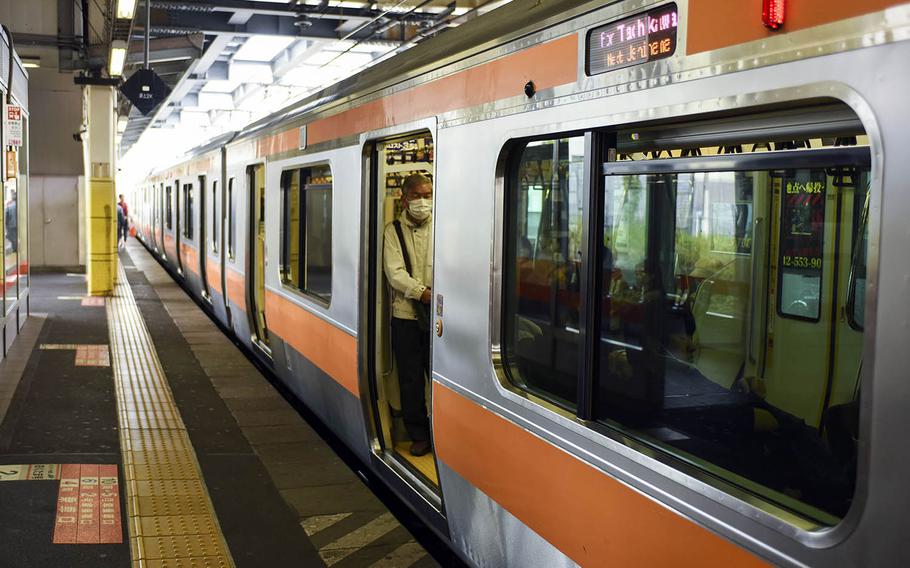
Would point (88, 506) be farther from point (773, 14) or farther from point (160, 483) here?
point (773, 14)

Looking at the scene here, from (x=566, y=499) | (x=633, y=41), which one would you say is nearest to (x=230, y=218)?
(x=566, y=499)

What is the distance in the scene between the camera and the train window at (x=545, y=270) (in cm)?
331

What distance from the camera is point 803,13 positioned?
2.25 meters

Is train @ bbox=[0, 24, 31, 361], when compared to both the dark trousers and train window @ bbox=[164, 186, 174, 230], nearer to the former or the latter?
the dark trousers

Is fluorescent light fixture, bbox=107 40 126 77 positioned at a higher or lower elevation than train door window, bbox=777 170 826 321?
higher

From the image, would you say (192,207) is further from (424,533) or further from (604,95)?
(604,95)

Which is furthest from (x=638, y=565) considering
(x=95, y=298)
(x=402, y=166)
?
(x=95, y=298)

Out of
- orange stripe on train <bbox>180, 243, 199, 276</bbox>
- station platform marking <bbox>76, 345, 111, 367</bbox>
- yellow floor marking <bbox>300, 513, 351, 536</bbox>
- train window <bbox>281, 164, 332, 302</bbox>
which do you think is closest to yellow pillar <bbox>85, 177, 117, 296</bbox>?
orange stripe on train <bbox>180, 243, 199, 276</bbox>

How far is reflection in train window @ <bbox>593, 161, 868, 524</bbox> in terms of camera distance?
2430mm

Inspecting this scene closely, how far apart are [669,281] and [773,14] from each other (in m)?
0.87

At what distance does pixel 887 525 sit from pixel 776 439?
0.58m

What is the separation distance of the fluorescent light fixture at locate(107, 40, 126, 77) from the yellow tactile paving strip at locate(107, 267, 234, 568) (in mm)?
5152

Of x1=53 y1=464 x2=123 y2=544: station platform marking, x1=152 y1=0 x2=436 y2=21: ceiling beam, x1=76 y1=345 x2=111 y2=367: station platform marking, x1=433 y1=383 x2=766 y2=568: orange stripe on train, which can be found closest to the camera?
x1=433 y1=383 x2=766 y2=568: orange stripe on train

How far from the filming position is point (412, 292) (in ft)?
17.9
